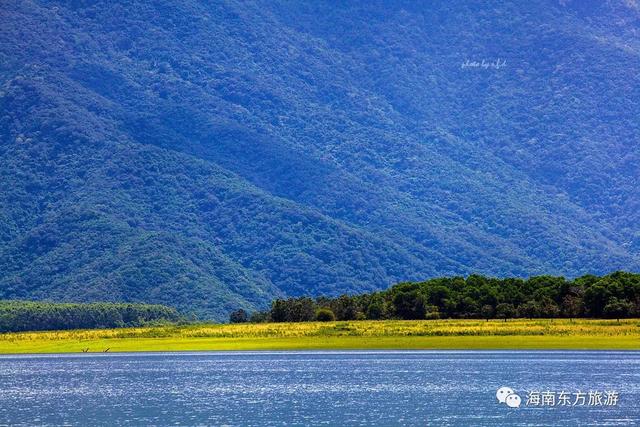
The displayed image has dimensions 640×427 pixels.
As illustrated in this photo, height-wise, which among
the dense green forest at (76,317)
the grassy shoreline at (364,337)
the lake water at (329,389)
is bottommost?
the lake water at (329,389)

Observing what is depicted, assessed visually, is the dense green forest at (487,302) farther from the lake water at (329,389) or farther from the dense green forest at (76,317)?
the dense green forest at (76,317)

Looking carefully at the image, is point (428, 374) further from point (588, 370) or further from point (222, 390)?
point (222, 390)

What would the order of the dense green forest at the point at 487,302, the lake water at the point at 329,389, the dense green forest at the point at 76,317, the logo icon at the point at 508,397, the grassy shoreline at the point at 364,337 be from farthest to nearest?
the dense green forest at the point at 76,317, the dense green forest at the point at 487,302, the grassy shoreline at the point at 364,337, the logo icon at the point at 508,397, the lake water at the point at 329,389

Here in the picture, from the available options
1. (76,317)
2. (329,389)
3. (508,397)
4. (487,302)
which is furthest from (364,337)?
(76,317)

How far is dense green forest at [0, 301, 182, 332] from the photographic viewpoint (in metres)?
152

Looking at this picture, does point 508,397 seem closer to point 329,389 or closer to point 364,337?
point 329,389

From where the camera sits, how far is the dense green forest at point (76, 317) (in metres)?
152

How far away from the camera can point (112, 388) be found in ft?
246

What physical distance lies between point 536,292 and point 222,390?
55667mm

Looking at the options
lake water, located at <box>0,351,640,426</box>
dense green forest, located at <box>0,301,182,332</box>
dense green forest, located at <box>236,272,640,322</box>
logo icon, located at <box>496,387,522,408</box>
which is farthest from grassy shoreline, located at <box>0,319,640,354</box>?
logo icon, located at <box>496,387,522,408</box>

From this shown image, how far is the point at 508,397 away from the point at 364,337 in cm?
4784

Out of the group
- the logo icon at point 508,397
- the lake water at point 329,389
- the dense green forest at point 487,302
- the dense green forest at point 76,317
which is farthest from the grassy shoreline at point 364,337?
the logo icon at point 508,397

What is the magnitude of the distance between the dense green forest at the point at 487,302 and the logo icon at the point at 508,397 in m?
49.8

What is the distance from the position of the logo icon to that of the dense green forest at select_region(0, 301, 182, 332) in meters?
95.3
